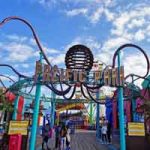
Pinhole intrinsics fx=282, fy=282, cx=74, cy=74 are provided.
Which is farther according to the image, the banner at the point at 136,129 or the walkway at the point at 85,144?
the walkway at the point at 85,144

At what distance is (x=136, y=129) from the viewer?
1369 cm

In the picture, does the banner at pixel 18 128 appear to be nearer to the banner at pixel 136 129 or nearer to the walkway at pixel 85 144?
the banner at pixel 136 129

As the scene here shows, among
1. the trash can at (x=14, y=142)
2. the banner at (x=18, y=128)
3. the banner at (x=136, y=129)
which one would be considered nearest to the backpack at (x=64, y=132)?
the banner at (x=18, y=128)

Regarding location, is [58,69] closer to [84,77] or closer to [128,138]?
[84,77]

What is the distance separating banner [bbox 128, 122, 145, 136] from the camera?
13656mm

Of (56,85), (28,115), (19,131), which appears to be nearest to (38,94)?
(56,85)

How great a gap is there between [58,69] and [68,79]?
0.71 m

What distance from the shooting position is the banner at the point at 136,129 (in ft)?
44.8

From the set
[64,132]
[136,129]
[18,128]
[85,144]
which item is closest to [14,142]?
[18,128]

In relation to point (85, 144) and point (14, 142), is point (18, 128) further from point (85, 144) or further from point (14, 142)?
point (85, 144)

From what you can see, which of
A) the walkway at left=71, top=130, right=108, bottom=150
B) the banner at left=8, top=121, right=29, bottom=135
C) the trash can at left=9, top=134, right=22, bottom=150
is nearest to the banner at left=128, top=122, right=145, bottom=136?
the banner at left=8, top=121, right=29, bottom=135

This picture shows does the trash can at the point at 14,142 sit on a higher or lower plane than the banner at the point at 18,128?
lower

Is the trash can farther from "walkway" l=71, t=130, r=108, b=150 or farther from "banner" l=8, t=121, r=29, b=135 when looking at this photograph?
"walkway" l=71, t=130, r=108, b=150

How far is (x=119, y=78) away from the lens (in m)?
14.3
